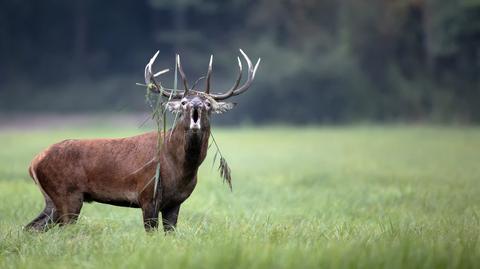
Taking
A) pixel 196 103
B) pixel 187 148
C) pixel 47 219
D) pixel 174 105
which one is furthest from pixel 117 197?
pixel 196 103

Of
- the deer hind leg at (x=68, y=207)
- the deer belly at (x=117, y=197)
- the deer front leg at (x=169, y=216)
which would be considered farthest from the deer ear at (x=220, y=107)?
the deer hind leg at (x=68, y=207)

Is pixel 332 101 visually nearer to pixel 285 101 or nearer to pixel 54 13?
pixel 285 101

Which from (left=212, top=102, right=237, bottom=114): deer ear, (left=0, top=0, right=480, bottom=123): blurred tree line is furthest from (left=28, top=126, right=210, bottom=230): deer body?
(left=0, top=0, right=480, bottom=123): blurred tree line

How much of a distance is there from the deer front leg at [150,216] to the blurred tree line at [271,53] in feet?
105

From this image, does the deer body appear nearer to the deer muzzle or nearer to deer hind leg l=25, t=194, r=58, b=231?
deer hind leg l=25, t=194, r=58, b=231

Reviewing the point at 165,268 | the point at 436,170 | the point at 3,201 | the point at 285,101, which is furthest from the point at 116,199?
the point at 285,101

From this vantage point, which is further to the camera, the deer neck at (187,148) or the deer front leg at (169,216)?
the deer front leg at (169,216)

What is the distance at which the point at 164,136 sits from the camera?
28.5ft

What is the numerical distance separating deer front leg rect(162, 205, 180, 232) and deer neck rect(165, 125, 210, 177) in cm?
39

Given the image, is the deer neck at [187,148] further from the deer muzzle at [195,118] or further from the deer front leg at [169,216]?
the deer front leg at [169,216]

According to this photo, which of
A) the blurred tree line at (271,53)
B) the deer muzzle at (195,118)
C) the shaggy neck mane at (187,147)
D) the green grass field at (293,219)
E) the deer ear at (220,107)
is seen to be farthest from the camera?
the blurred tree line at (271,53)

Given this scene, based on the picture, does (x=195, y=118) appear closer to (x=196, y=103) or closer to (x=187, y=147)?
(x=196, y=103)

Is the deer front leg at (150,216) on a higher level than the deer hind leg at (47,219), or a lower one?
higher

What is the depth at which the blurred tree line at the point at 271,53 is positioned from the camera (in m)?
41.7
